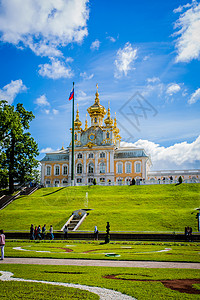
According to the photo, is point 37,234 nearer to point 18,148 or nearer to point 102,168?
point 18,148

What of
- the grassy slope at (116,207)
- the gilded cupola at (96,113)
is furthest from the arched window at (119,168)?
the grassy slope at (116,207)

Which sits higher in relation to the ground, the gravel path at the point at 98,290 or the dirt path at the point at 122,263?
the gravel path at the point at 98,290

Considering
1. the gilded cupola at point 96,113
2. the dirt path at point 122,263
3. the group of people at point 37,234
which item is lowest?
the group of people at point 37,234

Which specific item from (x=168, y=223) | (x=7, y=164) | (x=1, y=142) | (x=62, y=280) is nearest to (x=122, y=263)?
(x=62, y=280)

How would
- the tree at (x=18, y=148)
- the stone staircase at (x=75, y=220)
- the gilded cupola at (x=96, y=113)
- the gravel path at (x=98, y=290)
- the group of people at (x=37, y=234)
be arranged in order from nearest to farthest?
the gravel path at (x=98, y=290) → the group of people at (x=37, y=234) → the stone staircase at (x=75, y=220) → the tree at (x=18, y=148) → the gilded cupola at (x=96, y=113)

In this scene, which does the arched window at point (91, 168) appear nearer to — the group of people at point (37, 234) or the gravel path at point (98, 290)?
the group of people at point (37, 234)

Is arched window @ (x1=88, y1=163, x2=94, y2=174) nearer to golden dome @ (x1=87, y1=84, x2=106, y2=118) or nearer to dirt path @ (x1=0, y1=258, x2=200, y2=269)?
golden dome @ (x1=87, y1=84, x2=106, y2=118)

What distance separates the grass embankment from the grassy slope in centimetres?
1781

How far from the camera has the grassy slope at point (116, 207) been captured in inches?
1210

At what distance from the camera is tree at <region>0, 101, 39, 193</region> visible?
49.8 m

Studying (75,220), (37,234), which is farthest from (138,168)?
(37,234)

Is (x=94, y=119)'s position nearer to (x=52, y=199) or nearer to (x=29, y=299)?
(x=52, y=199)

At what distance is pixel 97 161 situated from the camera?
74750 millimetres

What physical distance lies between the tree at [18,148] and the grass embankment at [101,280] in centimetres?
3970
